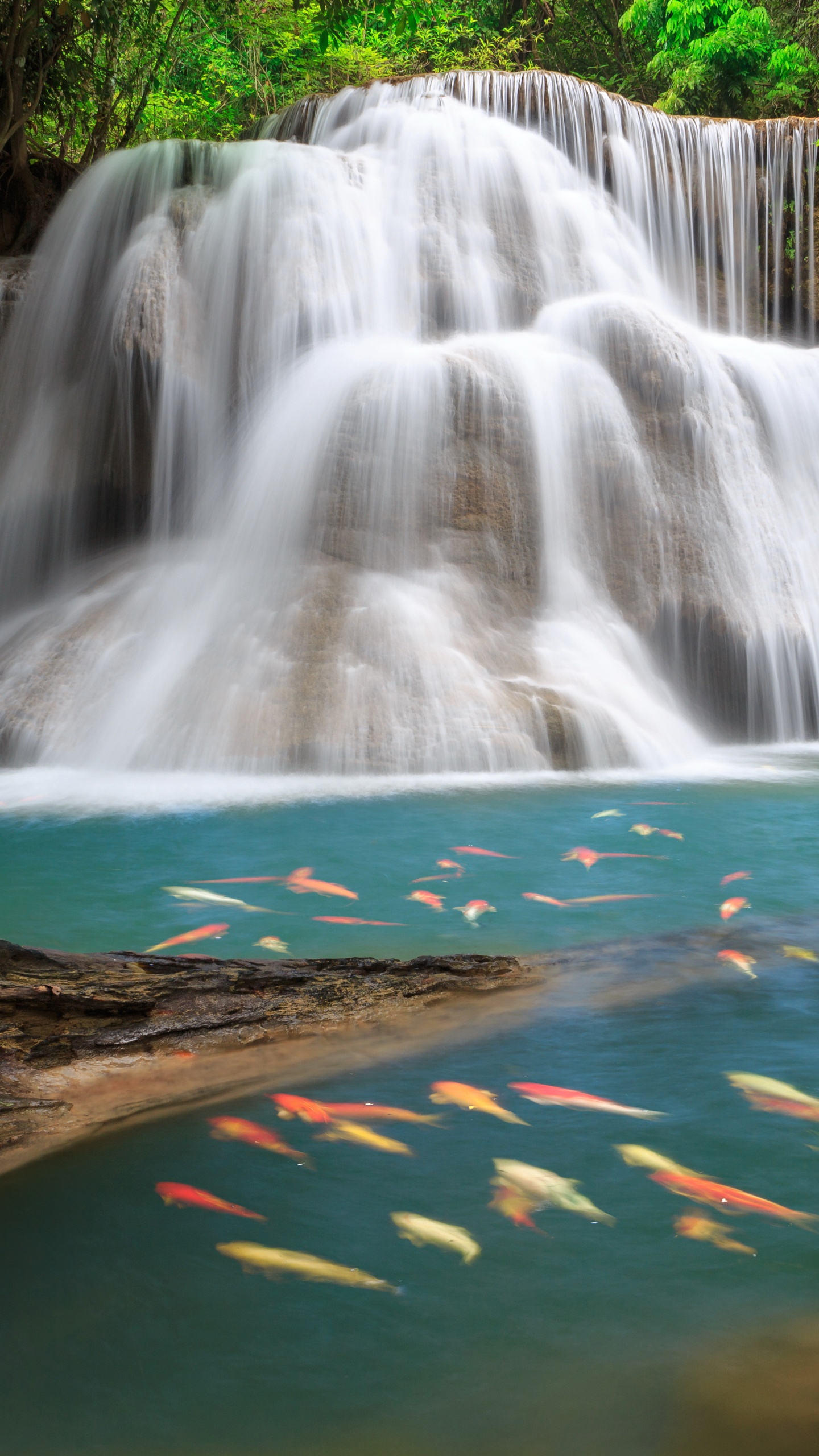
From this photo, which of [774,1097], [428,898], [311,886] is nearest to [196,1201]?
[774,1097]

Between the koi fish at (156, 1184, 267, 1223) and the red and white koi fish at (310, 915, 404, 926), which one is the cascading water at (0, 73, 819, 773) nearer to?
the red and white koi fish at (310, 915, 404, 926)

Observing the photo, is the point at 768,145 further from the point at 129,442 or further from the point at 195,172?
the point at 129,442

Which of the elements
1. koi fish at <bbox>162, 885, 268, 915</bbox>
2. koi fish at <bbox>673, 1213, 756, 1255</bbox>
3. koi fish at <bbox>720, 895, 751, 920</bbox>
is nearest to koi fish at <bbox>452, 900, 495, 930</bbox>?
koi fish at <bbox>162, 885, 268, 915</bbox>

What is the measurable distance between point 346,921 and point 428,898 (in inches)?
16.8

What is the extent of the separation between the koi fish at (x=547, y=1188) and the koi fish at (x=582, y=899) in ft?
7.04

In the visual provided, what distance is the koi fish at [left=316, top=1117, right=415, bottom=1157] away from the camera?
7.50 ft

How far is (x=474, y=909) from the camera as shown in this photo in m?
4.28

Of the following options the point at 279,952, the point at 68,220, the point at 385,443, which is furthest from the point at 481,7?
the point at 279,952

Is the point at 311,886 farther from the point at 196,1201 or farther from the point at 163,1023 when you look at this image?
the point at 196,1201

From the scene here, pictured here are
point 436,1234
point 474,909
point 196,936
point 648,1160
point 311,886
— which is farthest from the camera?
point 311,886

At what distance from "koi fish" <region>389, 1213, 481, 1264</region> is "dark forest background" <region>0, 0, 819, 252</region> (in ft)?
38.9

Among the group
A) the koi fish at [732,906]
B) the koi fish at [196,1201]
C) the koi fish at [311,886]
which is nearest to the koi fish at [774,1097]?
the koi fish at [196,1201]

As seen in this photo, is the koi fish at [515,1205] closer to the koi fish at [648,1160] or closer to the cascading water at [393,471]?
the koi fish at [648,1160]

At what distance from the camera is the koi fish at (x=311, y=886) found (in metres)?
4.54
